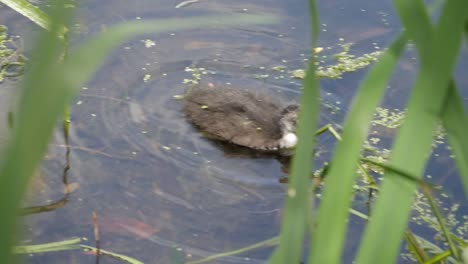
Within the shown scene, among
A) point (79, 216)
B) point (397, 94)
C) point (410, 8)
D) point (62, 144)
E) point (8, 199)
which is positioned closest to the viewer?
point (8, 199)

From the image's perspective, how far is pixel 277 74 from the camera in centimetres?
468

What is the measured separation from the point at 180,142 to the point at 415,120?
8.60ft

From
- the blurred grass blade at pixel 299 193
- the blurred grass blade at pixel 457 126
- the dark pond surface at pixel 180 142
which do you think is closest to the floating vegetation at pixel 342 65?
the dark pond surface at pixel 180 142

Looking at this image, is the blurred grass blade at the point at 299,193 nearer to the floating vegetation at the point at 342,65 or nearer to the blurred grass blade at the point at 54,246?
the blurred grass blade at the point at 54,246

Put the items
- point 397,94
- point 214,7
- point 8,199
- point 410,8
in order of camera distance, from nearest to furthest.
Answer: point 8,199, point 410,8, point 397,94, point 214,7

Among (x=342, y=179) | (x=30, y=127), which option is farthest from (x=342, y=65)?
(x=30, y=127)

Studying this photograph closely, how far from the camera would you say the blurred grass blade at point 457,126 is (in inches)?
65.3

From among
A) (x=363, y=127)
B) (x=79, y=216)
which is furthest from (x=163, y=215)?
(x=363, y=127)

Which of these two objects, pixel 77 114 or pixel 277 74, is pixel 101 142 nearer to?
pixel 77 114

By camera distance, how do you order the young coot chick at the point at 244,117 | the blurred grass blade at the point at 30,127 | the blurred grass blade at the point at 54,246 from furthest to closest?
the young coot chick at the point at 244,117 → the blurred grass blade at the point at 54,246 → the blurred grass blade at the point at 30,127

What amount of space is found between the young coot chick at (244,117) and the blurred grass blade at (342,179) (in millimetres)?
2606

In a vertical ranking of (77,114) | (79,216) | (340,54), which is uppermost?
(340,54)

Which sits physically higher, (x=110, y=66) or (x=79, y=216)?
(x=110, y=66)

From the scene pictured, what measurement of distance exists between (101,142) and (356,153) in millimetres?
2537
